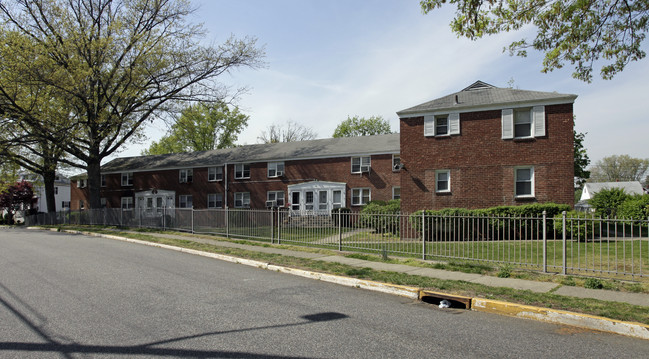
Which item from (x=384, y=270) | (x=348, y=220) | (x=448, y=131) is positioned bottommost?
(x=384, y=270)

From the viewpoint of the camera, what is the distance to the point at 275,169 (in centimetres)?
3444

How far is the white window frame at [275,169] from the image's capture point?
34031mm

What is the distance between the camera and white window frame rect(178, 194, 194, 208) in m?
39.5

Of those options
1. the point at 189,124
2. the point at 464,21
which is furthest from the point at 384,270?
the point at 189,124

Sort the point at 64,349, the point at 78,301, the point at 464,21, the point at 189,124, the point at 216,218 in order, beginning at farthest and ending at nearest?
the point at 189,124 → the point at 216,218 → the point at 464,21 → the point at 78,301 → the point at 64,349

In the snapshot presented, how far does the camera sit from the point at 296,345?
16.1 ft

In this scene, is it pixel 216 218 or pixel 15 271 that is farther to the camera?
pixel 216 218

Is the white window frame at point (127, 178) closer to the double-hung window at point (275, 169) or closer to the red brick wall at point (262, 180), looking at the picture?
the red brick wall at point (262, 180)

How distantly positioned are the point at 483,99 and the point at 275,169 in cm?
1871

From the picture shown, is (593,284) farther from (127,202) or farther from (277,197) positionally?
(127,202)

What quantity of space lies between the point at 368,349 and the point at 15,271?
961cm

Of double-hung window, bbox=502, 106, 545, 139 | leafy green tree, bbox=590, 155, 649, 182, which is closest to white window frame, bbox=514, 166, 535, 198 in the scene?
double-hung window, bbox=502, 106, 545, 139

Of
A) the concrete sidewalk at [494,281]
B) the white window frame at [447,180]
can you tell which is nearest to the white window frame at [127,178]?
the white window frame at [447,180]

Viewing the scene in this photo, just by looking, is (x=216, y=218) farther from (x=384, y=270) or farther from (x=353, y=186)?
(x=353, y=186)
